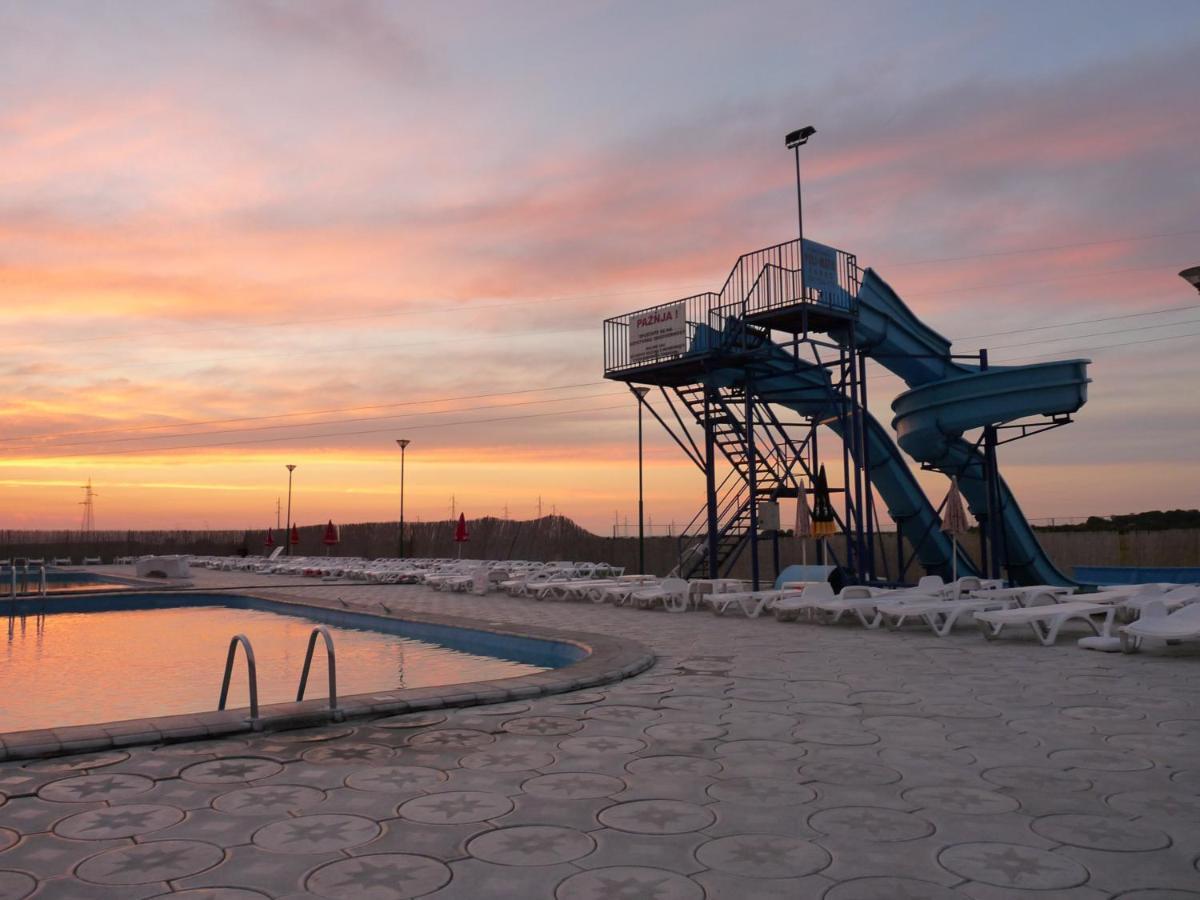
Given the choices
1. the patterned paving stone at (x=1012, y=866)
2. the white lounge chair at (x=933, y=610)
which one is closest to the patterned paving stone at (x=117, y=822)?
the patterned paving stone at (x=1012, y=866)

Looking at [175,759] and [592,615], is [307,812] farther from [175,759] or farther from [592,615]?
[592,615]

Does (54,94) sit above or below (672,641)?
above

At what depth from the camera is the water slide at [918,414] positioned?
59.9 feet

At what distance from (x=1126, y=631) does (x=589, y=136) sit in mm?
11199

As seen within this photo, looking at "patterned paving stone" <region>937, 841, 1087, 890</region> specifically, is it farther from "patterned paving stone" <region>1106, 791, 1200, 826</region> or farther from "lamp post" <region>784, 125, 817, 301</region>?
"lamp post" <region>784, 125, 817, 301</region>

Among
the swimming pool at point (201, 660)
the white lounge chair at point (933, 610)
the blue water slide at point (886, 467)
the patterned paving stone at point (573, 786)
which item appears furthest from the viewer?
the blue water slide at point (886, 467)

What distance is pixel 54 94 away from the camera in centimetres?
1298

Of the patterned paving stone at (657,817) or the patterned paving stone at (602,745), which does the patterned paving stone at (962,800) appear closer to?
the patterned paving stone at (657,817)

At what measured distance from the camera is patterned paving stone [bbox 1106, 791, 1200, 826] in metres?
4.30

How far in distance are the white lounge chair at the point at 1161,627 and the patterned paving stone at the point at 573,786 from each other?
7.82 m

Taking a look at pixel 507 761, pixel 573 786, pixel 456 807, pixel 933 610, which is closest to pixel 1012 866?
pixel 573 786

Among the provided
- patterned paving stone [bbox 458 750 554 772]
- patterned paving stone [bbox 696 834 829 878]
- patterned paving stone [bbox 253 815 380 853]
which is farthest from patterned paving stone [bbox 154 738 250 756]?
patterned paving stone [bbox 696 834 829 878]

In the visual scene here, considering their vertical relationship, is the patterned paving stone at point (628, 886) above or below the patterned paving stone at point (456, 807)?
below

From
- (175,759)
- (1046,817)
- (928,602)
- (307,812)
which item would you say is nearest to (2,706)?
(175,759)
